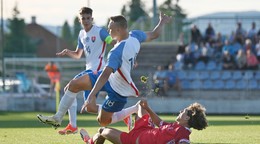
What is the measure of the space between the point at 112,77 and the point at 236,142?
8.55ft

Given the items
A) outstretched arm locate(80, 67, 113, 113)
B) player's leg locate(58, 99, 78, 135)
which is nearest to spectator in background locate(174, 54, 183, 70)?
player's leg locate(58, 99, 78, 135)

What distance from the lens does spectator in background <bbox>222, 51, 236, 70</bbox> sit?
94.9 feet

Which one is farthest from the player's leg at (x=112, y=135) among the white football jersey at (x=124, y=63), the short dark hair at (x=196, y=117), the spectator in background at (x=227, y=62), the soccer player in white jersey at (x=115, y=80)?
the spectator in background at (x=227, y=62)

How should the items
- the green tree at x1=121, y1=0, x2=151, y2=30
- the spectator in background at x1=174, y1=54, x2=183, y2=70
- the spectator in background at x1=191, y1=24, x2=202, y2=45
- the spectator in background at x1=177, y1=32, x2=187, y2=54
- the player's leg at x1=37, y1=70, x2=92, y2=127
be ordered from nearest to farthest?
the player's leg at x1=37, y1=70, x2=92, y2=127
the spectator in background at x1=174, y1=54, x2=183, y2=70
the spectator in background at x1=191, y1=24, x2=202, y2=45
the spectator in background at x1=177, y1=32, x2=187, y2=54
the green tree at x1=121, y1=0, x2=151, y2=30

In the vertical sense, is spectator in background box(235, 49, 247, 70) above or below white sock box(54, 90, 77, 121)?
below

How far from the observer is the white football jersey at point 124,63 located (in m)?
10.7

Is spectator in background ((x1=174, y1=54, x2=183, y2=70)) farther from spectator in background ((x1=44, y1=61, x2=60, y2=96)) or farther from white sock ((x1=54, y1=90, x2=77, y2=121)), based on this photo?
white sock ((x1=54, y1=90, x2=77, y2=121))

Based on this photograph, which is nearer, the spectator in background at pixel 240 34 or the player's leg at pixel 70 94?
the player's leg at pixel 70 94

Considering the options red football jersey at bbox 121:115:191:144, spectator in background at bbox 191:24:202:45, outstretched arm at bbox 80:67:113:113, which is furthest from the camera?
spectator in background at bbox 191:24:202:45

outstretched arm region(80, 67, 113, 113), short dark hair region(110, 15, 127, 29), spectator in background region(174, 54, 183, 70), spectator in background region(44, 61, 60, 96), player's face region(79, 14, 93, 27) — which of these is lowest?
spectator in background region(44, 61, 60, 96)

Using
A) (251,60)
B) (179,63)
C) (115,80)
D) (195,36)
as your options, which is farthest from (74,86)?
(195,36)

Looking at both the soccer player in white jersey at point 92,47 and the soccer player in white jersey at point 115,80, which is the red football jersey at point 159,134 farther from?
the soccer player in white jersey at point 92,47

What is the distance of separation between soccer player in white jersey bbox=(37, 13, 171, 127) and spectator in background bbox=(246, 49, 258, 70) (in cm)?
1623

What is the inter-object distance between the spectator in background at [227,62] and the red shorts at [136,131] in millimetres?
18760
